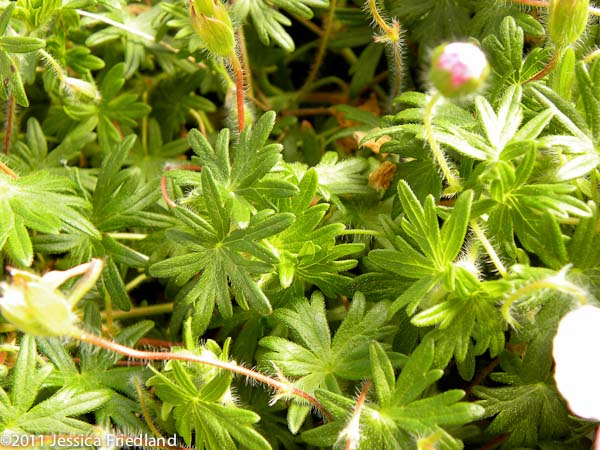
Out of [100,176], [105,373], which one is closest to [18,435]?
[105,373]

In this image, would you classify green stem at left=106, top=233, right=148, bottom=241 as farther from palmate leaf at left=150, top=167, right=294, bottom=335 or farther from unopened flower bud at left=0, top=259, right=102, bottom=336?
unopened flower bud at left=0, top=259, right=102, bottom=336

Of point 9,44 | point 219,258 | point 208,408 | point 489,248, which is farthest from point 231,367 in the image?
point 9,44

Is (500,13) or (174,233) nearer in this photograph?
(174,233)

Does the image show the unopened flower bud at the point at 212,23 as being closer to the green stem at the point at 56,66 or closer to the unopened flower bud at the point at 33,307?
the green stem at the point at 56,66

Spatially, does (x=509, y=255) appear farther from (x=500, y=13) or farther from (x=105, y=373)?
(x=105, y=373)

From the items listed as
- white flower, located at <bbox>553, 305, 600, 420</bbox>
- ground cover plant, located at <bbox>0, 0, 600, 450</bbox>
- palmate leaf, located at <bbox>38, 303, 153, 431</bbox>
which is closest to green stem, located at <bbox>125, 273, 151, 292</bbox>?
ground cover plant, located at <bbox>0, 0, 600, 450</bbox>

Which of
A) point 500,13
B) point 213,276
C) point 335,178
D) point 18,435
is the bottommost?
point 18,435

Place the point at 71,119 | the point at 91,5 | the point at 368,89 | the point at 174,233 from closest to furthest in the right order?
the point at 174,233
the point at 91,5
the point at 71,119
the point at 368,89

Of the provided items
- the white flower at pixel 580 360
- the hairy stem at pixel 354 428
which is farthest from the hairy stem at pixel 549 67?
the hairy stem at pixel 354 428
